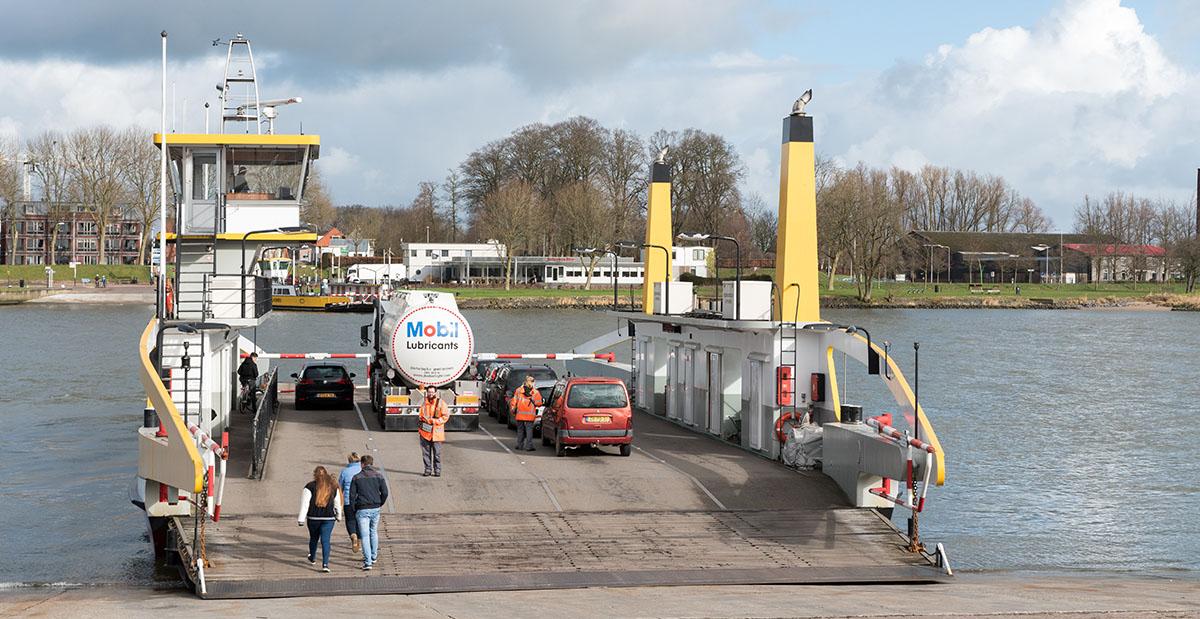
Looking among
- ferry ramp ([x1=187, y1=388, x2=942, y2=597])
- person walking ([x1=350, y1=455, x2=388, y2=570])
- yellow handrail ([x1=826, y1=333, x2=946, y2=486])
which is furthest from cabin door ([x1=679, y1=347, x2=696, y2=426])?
person walking ([x1=350, y1=455, x2=388, y2=570])

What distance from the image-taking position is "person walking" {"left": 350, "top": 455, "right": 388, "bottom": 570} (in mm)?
17578

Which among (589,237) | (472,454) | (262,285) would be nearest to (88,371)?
(262,285)

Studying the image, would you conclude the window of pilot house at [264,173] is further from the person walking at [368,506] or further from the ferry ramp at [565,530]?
the person walking at [368,506]

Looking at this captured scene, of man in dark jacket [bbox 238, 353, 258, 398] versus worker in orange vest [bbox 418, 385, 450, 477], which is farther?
man in dark jacket [bbox 238, 353, 258, 398]

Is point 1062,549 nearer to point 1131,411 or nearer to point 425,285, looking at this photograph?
point 1131,411

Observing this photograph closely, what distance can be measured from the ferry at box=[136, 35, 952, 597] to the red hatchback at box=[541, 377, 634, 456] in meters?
0.42

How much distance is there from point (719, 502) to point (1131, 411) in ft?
112

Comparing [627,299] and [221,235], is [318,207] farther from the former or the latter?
[221,235]

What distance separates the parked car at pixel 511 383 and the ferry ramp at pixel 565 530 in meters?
7.15

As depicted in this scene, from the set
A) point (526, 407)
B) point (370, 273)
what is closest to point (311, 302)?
point (370, 273)

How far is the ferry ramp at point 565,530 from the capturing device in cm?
1759

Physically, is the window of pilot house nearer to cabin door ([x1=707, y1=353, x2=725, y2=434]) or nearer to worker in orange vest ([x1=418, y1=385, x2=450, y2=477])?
worker in orange vest ([x1=418, y1=385, x2=450, y2=477])

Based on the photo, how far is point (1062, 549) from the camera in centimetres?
2542

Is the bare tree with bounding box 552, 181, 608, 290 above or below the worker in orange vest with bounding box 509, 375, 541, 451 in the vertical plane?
above
